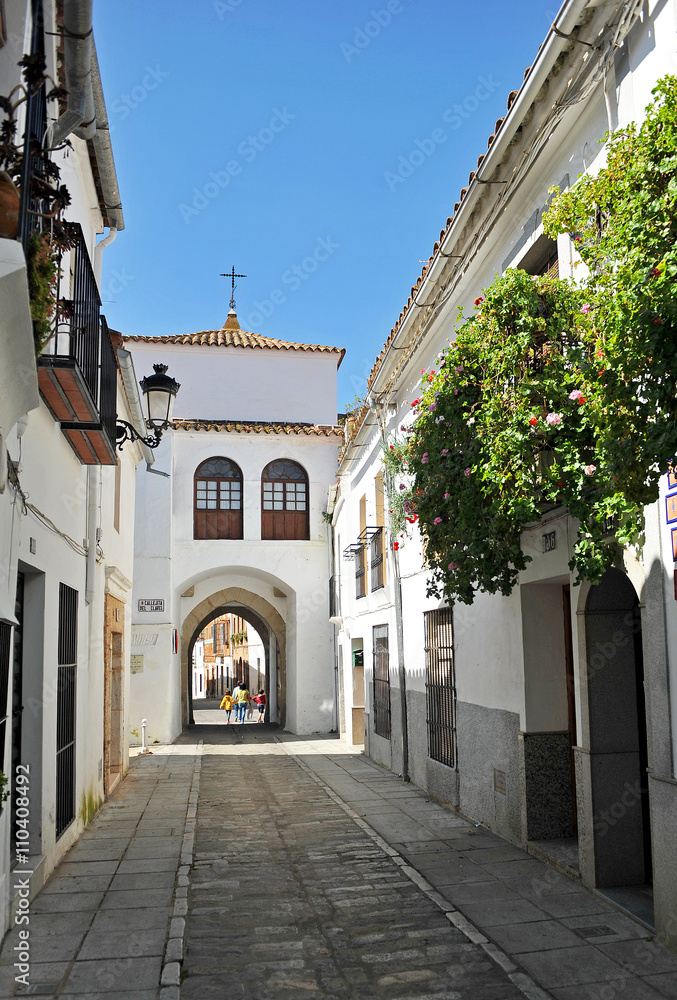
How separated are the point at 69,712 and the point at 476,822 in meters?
4.49

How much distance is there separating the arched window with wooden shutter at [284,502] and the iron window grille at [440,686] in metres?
9.30

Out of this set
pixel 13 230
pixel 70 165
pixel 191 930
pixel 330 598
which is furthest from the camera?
pixel 330 598

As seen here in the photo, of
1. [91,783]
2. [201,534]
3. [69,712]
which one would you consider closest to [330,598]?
[201,534]

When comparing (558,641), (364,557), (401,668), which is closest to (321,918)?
(558,641)

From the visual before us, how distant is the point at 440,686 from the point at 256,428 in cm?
1101

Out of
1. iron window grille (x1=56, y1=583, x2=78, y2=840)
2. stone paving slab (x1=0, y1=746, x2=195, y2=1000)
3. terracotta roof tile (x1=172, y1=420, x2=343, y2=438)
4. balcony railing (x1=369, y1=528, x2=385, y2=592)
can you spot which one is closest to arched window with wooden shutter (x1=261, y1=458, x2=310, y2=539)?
terracotta roof tile (x1=172, y1=420, x2=343, y2=438)

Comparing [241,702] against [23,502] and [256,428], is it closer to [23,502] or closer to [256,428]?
[256,428]

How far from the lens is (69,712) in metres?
8.72

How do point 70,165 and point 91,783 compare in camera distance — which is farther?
point 91,783

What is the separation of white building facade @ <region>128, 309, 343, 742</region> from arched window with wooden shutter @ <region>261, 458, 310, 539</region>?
2 cm

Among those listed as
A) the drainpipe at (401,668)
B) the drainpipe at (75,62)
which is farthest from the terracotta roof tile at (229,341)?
the drainpipe at (75,62)

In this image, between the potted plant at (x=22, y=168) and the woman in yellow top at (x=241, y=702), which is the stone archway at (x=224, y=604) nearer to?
the woman in yellow top at (x=241, y=702)

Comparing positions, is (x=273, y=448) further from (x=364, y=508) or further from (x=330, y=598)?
(x=364, y=508)

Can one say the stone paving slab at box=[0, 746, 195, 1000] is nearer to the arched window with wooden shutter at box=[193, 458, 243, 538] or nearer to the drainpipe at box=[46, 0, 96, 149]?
the drainpipe at box=[46, 0, 96, 149]
